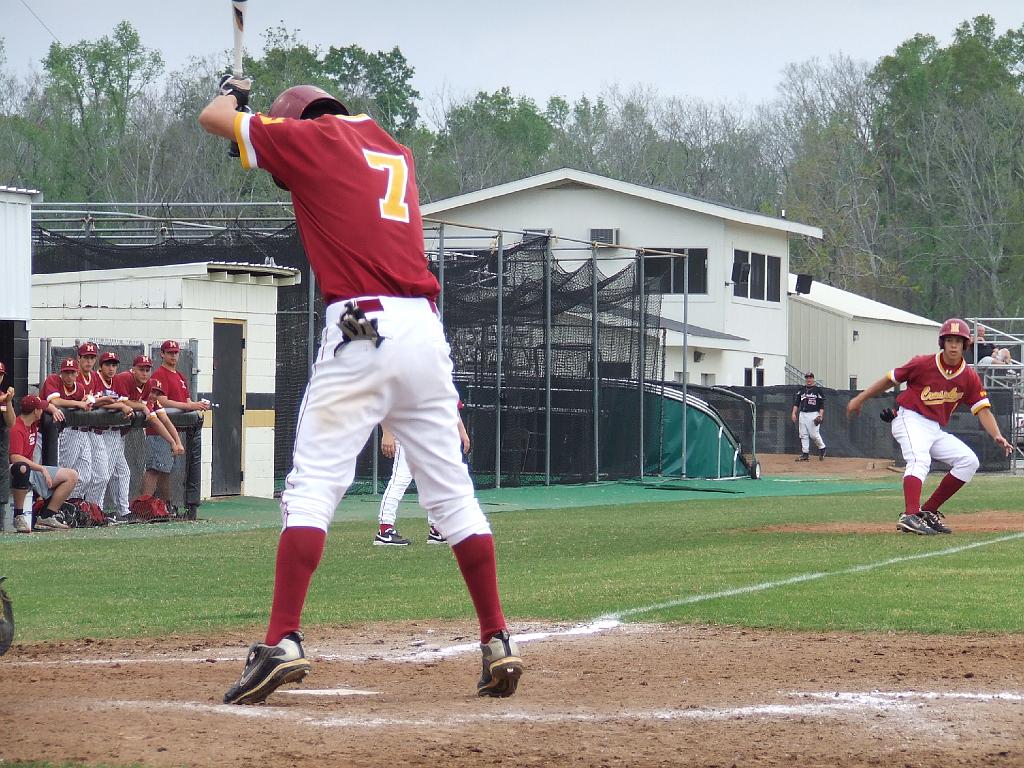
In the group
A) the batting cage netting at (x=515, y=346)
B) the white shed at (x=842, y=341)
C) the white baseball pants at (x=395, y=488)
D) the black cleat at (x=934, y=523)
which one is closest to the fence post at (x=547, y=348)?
the batting cage netting at (x=515, y=346)

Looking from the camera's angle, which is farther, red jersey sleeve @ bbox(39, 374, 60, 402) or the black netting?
the black netting

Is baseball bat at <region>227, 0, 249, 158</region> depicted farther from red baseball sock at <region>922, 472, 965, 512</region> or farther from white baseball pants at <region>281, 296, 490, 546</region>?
red baseball sock at <region>922, 472, 965, 512</region>

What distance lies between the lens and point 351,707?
18.1 feet

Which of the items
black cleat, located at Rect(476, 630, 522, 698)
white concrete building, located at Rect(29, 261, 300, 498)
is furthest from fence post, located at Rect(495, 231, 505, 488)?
black cleat, located at Rect(476, 630, 522, 698)

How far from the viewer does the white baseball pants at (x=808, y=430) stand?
1451 inches

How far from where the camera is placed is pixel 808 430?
37.0 m

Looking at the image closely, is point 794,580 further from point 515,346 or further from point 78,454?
point 515,346

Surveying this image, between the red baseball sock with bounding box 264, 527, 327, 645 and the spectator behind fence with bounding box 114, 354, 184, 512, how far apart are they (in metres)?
11.6

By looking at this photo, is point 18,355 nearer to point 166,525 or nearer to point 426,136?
point 166,525

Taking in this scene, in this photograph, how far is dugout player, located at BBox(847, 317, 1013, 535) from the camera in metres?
14.4

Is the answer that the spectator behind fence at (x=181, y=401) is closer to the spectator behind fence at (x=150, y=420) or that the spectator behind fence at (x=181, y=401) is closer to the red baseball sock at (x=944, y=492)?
the spectator behind fence at (x=150, y=420)

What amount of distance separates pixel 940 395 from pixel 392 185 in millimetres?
9898

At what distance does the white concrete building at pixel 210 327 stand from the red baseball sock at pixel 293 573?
47.2 ft

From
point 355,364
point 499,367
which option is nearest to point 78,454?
point 499,367
